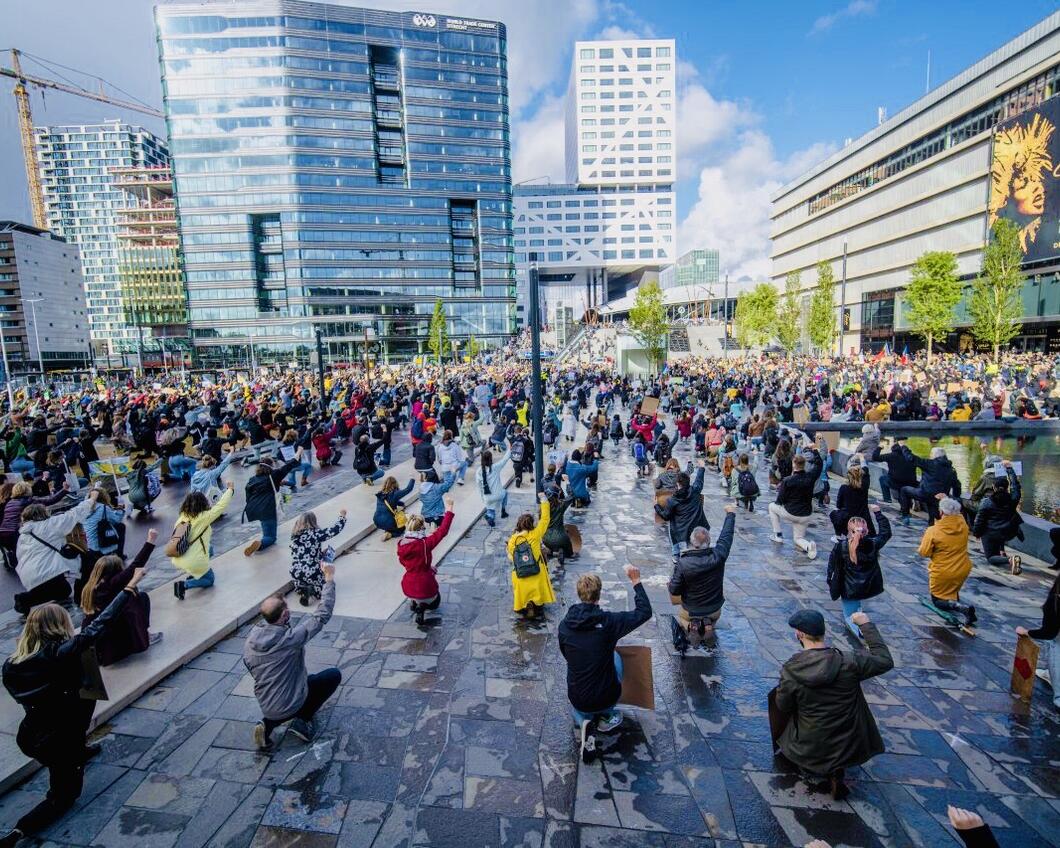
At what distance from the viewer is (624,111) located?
10769cm

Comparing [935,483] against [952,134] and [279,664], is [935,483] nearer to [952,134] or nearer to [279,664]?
[279,664]

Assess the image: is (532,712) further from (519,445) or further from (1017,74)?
(1017,74)

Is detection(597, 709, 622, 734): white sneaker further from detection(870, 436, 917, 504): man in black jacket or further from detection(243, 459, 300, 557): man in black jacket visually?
detection(870, 436, 917, 504): man in black jacket

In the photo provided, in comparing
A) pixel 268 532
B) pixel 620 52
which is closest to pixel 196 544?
pixel 268 532

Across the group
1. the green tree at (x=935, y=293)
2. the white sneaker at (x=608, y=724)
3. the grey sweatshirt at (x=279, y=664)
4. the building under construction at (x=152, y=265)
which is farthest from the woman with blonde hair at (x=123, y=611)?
the building under construction at (x=152, y=265)

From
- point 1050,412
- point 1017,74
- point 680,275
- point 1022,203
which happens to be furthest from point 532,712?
point 680,275

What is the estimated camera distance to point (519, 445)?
1254 cm

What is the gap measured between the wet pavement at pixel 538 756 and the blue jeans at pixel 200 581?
133 cm

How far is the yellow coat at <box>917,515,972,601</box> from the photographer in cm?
593

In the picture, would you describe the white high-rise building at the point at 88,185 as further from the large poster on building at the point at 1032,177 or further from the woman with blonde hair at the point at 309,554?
the large poster on building at the point at 1032,177

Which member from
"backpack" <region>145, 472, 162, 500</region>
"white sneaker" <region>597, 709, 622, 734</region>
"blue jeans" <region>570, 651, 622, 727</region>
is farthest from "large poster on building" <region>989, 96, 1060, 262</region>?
A: "backpack" <region>145, 472, 162, 500</region>

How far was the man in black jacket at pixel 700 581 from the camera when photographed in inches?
225

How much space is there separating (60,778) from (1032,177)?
2138 inches

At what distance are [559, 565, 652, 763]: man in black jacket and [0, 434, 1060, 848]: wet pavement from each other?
1.40 feet
